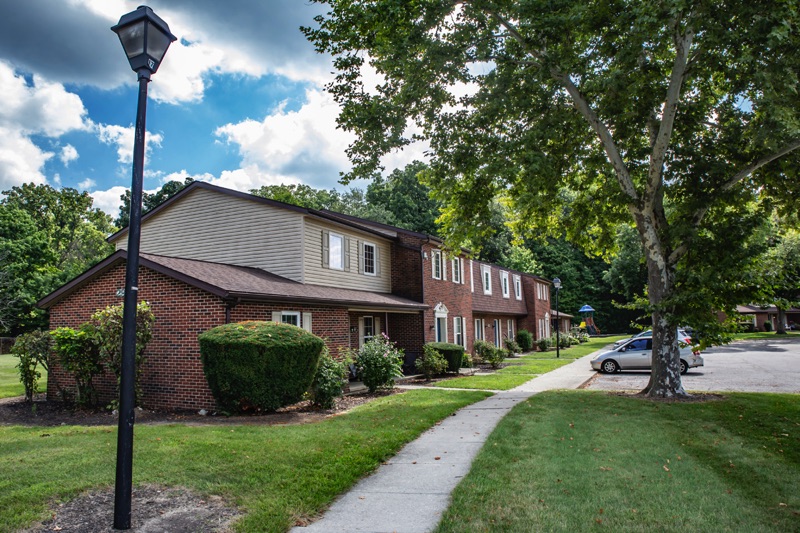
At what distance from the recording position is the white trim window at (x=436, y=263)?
23422 mm

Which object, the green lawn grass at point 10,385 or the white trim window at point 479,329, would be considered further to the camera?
the white trim window at point 479,329

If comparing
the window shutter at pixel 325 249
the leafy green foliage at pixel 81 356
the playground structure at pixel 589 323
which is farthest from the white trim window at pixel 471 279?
the playground structure at pixel 589 323

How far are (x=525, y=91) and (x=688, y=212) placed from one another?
517 centimetres

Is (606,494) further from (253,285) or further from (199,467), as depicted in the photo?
(253,285)

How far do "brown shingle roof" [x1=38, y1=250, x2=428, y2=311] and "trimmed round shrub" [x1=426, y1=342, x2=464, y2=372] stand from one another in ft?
12.4

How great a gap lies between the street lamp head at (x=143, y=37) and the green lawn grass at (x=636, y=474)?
16.5ft

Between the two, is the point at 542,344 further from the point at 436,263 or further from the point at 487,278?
the point at 436,263

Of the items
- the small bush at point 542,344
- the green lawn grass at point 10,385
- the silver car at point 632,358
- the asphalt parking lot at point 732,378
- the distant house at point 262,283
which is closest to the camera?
the distant house at point 262,283

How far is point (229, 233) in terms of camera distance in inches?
727

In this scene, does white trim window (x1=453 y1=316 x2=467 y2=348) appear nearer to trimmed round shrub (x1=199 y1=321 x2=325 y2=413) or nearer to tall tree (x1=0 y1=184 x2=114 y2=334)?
trimmed round shrub (x1=199 y1=321 x2=325 y2=413)

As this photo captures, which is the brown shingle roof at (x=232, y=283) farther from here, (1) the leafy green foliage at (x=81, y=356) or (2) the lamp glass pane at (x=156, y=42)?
(2) the lamp glass pane at (x=156, y=42)

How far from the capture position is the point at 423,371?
62.4 feet

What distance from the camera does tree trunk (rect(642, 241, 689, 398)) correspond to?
42.8 ft

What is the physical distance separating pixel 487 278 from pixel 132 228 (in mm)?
28613
